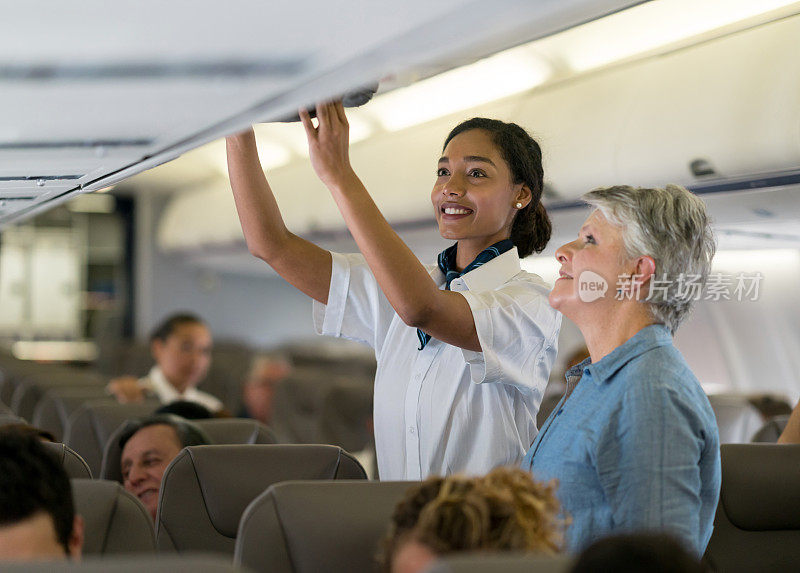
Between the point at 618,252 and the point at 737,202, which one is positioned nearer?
the point at 618,252

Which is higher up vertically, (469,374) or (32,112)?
(32,112)

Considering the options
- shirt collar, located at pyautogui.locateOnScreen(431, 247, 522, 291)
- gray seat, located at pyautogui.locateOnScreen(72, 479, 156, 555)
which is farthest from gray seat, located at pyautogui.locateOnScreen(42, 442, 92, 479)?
shirt collar, located at pyautogui.locateOnScreen(431, 247, 522, 291)

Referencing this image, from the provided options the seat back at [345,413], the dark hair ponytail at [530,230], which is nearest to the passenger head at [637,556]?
the dark hair ponytail at [530,230]

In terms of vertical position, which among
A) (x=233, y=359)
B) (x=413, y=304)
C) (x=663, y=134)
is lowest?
(x=233, y=359)

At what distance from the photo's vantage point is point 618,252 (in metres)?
1.98

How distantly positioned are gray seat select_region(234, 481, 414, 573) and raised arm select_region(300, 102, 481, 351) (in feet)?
1.45

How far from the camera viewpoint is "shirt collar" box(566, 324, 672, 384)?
1.90m

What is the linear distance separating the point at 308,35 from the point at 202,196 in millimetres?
10879

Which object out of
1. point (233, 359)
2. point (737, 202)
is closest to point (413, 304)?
point (737, 202)

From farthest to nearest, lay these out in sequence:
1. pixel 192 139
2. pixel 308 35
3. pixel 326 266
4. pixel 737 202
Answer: pixel 737 202
pixel 326 266
pixel 192 139
pixel 308 35

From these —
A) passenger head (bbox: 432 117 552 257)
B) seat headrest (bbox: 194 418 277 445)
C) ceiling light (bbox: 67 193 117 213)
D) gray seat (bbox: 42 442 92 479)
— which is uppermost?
ceiling light (bbox: 67 193 117 213)

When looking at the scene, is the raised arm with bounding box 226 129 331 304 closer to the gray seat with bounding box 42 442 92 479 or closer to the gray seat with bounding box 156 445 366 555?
the gray seat with bounding box 156 445 366 555

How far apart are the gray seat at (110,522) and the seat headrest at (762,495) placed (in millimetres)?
1589

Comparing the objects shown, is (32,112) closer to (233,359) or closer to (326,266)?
(326,266)
